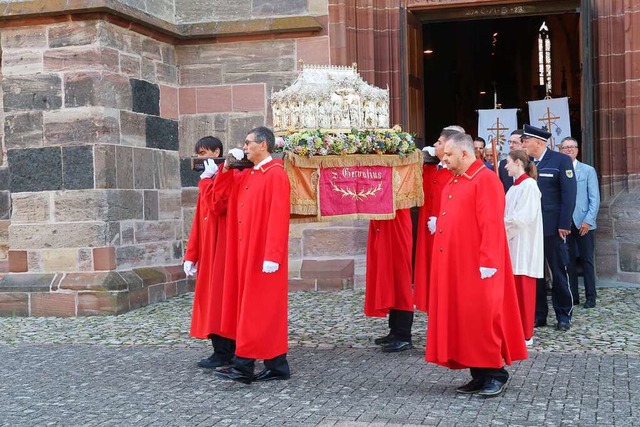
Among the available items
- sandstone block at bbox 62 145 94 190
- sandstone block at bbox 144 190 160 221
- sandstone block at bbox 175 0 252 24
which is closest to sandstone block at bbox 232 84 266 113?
sandstone block at bbox 175 0 252 24

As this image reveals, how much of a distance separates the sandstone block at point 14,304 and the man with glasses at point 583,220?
5671 mm

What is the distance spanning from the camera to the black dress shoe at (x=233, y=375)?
6.54 metres

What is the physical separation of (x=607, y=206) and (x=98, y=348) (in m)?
6.24

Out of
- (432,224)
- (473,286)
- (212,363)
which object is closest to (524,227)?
(432,224)

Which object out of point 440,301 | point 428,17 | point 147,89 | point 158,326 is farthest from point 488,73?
point 440,301

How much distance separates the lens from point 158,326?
921cm

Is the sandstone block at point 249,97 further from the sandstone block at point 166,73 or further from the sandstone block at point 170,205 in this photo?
the sandstone block at point 170,205

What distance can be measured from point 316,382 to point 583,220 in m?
4.64

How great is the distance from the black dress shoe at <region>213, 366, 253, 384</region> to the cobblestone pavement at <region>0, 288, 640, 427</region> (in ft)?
0.23

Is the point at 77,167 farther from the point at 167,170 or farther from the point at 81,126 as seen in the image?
the point at 167,170

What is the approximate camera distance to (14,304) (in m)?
10.3

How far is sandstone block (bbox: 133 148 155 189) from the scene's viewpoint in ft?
35.4

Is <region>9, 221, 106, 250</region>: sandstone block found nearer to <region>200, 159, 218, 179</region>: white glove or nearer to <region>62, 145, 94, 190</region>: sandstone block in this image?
<region>62, 145, 94, 190</region>: sandstone block

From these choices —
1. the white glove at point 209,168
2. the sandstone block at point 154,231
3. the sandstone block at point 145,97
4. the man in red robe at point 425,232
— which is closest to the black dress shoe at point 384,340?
the man in red robe at point 425,232
